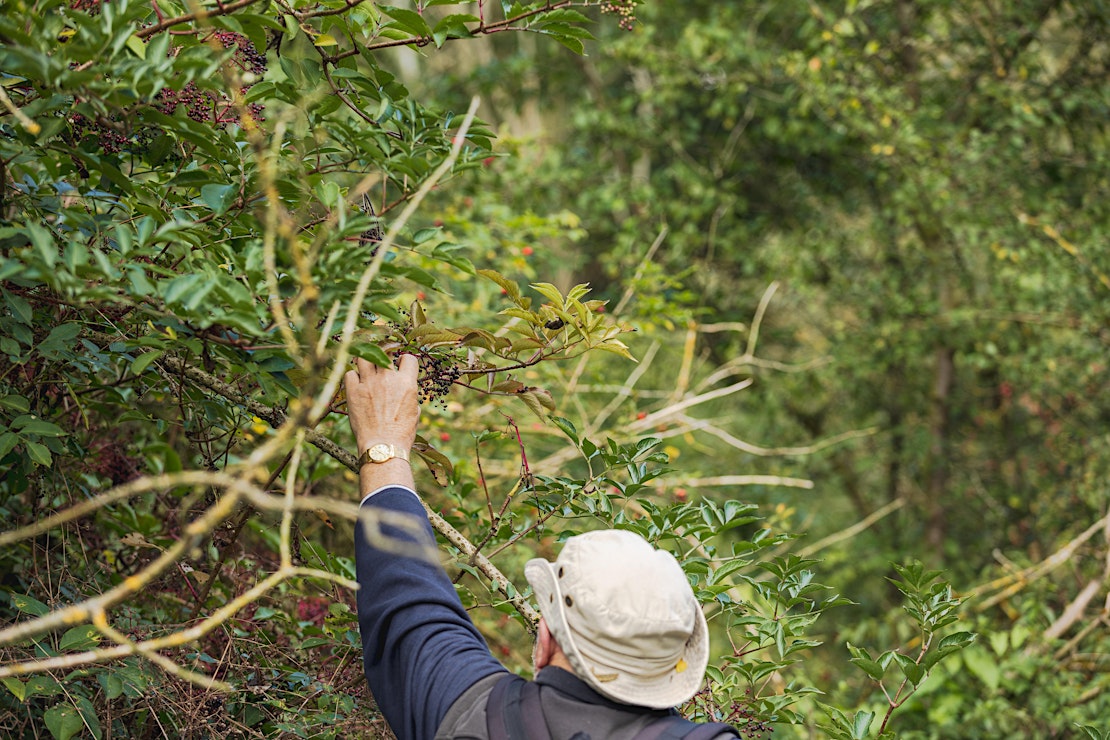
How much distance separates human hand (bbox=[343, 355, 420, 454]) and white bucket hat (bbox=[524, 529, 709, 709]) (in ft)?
1.49

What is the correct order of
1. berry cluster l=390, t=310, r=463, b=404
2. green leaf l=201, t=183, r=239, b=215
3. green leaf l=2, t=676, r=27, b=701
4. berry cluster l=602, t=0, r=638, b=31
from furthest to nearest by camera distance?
berry cluster l=602, t=0, r=638, b=31, berry cluster l=390, t=310, r=463, b=404, green leaf l=201, t=183, r=239, b=215, green leaf l=2, t=676, r=27, b=701

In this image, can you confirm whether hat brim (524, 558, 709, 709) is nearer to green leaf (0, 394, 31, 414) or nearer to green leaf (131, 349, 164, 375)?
green leaf (131, 349, 164, 375)

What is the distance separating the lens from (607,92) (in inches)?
337

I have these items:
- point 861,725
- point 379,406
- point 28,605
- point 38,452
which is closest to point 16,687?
point 28,605

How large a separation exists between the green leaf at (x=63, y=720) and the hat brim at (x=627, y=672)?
0.95m

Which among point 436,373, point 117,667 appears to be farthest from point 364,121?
point 117,667

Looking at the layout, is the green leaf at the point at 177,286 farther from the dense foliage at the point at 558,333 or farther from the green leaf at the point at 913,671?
the green leaf at the point at 913,671

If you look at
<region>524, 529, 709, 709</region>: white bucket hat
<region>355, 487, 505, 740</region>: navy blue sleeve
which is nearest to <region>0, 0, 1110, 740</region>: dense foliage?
<region>355, 487, 505, 740</region>: navy blue sleeve

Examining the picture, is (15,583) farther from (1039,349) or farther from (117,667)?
(1039,349)

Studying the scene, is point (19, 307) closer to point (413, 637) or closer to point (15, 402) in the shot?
point (15, 402)

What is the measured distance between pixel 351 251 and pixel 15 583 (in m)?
1.65

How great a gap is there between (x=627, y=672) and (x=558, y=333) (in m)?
0.83

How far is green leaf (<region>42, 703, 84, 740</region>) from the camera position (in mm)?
1928

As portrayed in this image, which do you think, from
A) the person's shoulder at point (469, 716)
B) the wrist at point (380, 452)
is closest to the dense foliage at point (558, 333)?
the wrist at point (380, 452)
